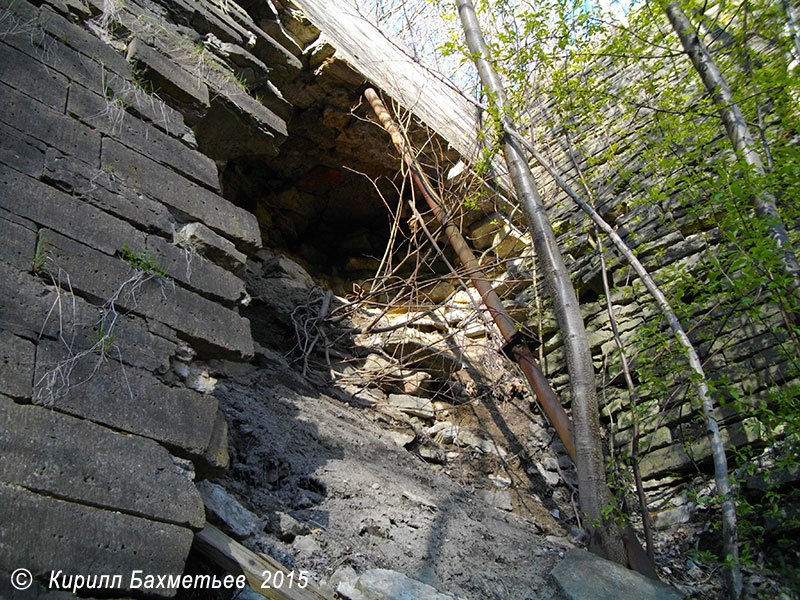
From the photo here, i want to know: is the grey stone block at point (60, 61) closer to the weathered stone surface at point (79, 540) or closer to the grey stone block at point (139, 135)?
the grey stone block at point (139, 135)

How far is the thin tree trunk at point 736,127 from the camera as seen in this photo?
2.69 m

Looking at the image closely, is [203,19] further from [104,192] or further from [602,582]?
[602,582]

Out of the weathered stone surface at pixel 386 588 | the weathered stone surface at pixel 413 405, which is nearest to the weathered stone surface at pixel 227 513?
the weathered stone surface at pixel 386 588

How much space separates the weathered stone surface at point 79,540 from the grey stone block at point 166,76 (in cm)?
188

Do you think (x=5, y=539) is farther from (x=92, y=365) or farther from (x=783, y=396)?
(x=783, y=396)

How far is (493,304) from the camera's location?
4.39 metres

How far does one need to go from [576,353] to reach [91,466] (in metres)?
2.42

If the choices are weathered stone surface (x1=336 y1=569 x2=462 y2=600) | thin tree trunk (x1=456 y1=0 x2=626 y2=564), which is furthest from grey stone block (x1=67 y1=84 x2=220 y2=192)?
thin tree trunk (x1=456 y1=0 x2=626 y2=564)

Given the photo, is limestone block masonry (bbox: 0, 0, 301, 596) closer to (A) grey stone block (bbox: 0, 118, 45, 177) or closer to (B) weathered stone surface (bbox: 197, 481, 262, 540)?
(A) grey stone block (bbox: 0, 118, 45, 177)

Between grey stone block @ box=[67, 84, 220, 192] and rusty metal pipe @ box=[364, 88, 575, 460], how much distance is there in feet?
7.92

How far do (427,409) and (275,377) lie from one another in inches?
48.9

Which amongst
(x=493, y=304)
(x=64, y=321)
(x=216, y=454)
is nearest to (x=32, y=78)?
(x=64, y=321)

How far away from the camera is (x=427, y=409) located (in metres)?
4.31

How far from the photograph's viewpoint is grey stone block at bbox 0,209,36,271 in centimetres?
163
